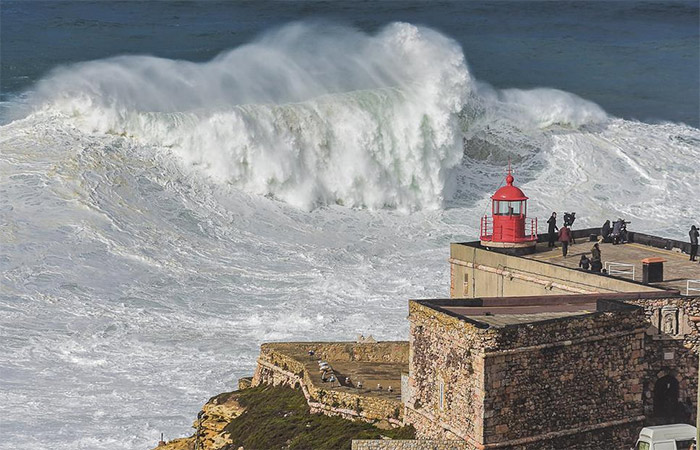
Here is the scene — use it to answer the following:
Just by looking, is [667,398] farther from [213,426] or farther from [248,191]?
[248,191]

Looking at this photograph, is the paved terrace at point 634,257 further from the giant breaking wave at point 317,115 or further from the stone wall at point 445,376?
the giant breaking wave at point 317,115

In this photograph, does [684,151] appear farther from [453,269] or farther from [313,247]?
[453,269]

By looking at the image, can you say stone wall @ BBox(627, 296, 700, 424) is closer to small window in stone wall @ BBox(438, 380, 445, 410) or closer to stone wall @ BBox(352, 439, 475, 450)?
small window in stone wall @ BBox(438, 380, 445, 410)

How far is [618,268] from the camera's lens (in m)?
24.4

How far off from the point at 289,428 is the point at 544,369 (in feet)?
15.2

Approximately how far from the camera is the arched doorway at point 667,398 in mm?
20625

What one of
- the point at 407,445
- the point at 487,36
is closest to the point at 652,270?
the point at 407,445

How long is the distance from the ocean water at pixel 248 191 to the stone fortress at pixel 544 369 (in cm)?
732

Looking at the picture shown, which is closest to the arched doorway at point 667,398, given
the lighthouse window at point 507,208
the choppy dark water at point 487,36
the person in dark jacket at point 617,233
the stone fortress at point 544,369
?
the stone fortress at point 544,369

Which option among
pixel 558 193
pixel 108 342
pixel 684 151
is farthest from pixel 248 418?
pixel 684 151

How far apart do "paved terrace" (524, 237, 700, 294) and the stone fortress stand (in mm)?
81

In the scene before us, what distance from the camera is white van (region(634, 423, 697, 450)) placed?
18656 mm

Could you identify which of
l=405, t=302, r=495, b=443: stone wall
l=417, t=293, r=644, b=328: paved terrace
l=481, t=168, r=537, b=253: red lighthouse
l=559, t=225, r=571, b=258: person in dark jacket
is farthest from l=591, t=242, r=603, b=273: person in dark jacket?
l=405, t=302, r=495, b=443: stone wall

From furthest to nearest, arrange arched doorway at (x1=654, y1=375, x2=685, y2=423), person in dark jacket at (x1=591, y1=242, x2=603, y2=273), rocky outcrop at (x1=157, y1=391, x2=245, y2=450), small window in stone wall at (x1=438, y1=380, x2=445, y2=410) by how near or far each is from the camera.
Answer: person in dark jacket at (x1=591, y1=242, x2=603, y2=273), rocky outcrop at (x1=157, y1=391, x2=245, y2=450), arched doorway at (x1=654, y1=375, x2=685, y2=423), small window in stone wall at (x1=438, y1=380, x2=445, y2=410)
